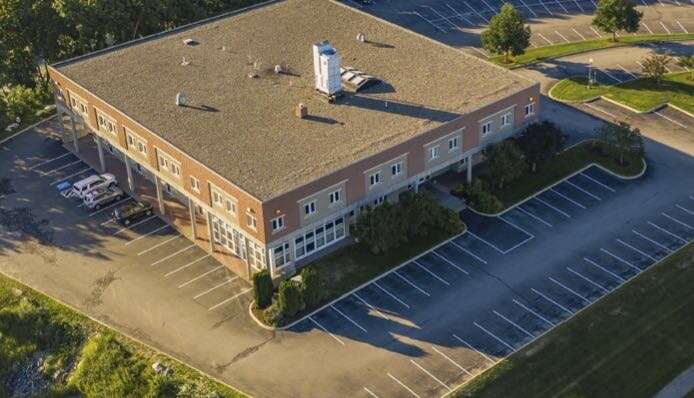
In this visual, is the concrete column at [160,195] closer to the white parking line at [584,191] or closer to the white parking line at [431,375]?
the white parking line at [431,375]

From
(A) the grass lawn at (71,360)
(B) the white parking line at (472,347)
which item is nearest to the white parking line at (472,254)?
(B) the white parking line at (472,347)

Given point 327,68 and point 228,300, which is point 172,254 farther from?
point 327,68

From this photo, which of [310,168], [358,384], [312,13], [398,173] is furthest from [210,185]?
[312,13]

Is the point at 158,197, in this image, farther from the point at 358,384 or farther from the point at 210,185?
the point at 358,384

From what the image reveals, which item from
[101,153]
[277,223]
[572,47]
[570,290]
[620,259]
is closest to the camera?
[277,223]

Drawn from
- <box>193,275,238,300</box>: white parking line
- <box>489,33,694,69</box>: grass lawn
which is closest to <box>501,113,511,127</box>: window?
<box>489,33,694,69</box>: grass lawn

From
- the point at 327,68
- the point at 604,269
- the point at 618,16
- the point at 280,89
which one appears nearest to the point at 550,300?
the point at 604,269
